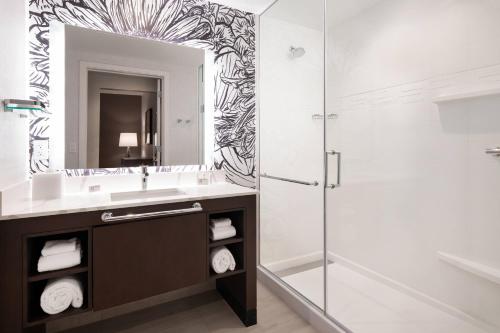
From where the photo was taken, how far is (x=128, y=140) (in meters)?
2.04

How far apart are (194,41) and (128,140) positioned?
A: 37.4 inches

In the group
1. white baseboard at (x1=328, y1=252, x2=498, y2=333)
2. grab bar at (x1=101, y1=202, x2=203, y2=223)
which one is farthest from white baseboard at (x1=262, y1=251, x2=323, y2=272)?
grab bar at (x1=101, y1=202, x2=203, y2=223)

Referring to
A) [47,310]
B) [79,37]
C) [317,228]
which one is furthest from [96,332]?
[79,37]

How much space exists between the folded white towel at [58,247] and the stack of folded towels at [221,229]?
764 millimetres

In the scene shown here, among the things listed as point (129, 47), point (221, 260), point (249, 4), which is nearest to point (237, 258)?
point (221, 260)

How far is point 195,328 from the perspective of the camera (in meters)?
1.85

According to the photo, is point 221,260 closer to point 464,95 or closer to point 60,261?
point 60,261

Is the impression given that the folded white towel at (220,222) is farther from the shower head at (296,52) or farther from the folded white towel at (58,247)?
the shower head at (296,52)

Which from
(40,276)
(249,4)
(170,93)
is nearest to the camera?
(40,276)

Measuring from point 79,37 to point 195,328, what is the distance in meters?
2.09

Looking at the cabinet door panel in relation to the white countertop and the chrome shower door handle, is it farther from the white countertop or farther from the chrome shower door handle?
the chrome shower door handle

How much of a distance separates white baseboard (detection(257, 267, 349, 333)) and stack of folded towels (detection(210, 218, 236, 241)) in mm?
704

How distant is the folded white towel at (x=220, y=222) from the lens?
6.02 ft

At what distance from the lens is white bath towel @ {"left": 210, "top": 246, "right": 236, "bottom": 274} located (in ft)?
5.96
